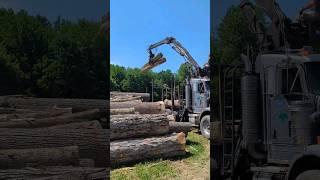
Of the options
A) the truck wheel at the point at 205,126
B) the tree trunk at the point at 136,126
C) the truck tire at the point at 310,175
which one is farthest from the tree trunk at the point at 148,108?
the truck tire at the point at 310,175

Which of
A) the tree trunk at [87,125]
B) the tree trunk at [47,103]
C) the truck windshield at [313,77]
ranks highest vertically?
the truck windshield at [313,77]

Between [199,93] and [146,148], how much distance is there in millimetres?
7558

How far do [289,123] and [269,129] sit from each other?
34 centimetres

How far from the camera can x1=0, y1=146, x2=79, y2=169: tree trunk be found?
5.77m

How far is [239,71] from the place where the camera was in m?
6.17

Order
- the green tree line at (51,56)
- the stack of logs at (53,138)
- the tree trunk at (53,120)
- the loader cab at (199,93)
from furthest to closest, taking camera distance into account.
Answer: the loader cab at (199,93)
the tree trunk at (53,120)
the stack of logs at (53,138)
the green tree line at (51,56)

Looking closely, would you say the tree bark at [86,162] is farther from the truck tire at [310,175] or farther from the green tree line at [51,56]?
the truck tire at [310,175]

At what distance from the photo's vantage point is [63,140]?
6109 mm

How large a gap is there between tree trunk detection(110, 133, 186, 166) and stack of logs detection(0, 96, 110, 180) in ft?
10.9

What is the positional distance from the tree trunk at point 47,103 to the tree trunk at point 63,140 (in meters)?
0.35

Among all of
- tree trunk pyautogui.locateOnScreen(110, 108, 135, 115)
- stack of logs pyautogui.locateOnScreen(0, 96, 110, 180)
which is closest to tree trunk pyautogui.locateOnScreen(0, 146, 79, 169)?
stack of logs pyautogui.locateOnScreen(0, 96, 110, 180)

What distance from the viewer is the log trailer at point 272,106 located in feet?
18.3

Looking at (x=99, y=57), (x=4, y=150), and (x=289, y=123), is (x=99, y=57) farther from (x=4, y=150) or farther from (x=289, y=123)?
(x=289, y=123)

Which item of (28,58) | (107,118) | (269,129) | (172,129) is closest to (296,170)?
(269,129)
